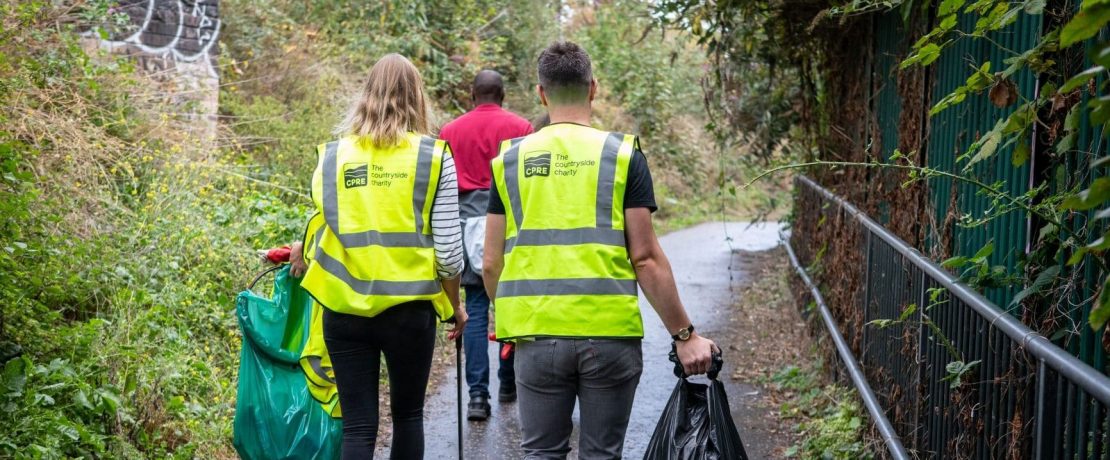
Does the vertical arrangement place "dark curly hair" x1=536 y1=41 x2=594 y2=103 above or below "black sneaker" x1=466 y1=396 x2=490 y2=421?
above

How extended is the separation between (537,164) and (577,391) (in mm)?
783

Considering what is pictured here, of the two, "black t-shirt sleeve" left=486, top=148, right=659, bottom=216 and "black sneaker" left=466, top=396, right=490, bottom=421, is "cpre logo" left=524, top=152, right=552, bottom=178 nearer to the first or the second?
"black t-shirt sleeve" left=486, top=148, right=659, bottom=216

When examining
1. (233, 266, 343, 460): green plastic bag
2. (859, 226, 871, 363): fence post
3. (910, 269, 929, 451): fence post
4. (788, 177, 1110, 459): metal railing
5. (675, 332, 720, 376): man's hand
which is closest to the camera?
(788, 177, 1110, 459): metal railing

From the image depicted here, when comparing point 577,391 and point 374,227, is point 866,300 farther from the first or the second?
point 374,227

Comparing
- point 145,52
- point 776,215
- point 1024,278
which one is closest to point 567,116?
point 1024,278

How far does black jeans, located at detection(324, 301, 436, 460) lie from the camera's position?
4.13 meters

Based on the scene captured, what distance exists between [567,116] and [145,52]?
8.88m

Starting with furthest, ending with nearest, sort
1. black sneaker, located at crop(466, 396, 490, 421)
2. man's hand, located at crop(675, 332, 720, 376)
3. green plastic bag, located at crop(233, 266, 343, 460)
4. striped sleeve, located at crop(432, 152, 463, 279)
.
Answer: black sneaker, located at crop(466, 396, 490, 421) → green plastic bag, located at crop(233, 266, 343, 460) → striped sleeve, located at crop(432, 152, 463, 279) → man's hand, located at crop(675, 332, 720, 376)

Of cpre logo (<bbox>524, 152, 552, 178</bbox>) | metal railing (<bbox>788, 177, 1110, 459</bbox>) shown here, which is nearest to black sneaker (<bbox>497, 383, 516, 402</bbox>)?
metal railing (<bbox>788, 177, 1110, 459</bbox>)

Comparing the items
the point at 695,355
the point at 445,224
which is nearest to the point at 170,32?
the point at 445,224

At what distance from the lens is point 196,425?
16.7 feet

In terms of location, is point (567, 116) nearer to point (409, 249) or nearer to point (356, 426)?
point (409, 249)

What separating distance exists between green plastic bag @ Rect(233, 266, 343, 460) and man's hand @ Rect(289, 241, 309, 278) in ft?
0.21

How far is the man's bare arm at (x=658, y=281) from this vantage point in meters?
3.52
